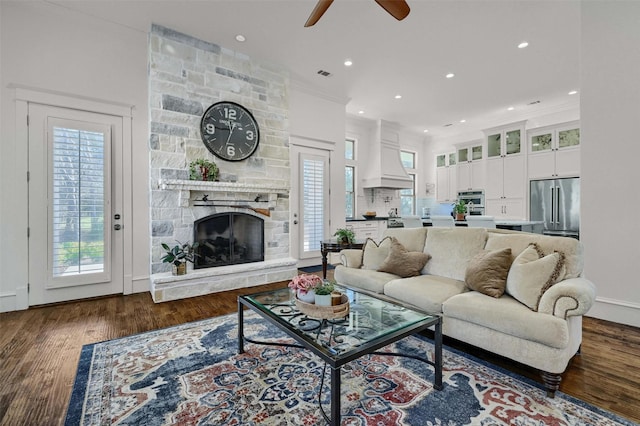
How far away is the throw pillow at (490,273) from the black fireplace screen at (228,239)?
9.76 feet

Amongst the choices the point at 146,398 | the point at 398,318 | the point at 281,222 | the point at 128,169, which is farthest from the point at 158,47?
the point at 398,318

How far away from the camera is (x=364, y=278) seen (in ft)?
9.78

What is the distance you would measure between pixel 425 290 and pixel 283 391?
4.47 ft

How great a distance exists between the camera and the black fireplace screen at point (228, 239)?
398 centimetres

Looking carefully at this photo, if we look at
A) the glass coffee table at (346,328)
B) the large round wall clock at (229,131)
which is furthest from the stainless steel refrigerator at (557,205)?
the large round wall clock at (229,131)

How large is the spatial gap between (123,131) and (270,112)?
2004mm

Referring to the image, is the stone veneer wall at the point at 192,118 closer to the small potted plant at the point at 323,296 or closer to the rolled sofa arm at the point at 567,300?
the small potted plant at the point at 323,296

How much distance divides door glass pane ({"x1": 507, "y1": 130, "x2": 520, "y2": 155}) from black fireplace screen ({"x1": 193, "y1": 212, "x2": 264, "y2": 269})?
5.93 metres

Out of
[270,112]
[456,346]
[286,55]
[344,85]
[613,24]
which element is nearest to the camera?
[456,346]

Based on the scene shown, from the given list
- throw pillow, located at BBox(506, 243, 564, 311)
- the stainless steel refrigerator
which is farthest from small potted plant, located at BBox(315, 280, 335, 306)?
the stainless steel refrigerator

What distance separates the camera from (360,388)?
70.6 inches

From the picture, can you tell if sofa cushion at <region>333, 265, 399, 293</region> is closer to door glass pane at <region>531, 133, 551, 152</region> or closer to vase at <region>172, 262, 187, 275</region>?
vase at <region>172, 262, 187, 275</region>

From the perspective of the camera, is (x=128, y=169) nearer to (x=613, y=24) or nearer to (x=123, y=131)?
(x=123, y=131)

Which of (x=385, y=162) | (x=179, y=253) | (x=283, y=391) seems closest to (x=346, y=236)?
(x=179, y=253)
